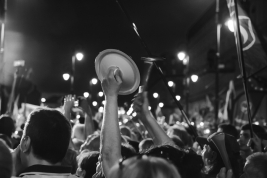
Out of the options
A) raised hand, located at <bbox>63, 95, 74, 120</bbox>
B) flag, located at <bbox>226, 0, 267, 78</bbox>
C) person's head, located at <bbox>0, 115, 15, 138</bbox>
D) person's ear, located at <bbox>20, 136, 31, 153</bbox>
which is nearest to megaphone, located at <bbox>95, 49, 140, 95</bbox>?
person's ear, located at <bbox>20, 136, 31, 153</bbox>

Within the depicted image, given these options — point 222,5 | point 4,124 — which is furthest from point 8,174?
point 222,5

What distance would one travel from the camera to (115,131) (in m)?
3.13

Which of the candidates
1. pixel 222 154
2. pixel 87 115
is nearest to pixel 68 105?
pixel 87 115

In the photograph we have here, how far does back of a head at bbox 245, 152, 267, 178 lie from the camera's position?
373cm

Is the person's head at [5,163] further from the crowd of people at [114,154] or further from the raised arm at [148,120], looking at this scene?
the raised arm at [148,120]

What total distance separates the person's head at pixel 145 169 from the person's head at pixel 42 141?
1.05 metres

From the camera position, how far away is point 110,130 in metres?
3.13

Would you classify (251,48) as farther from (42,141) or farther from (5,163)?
(5,163)

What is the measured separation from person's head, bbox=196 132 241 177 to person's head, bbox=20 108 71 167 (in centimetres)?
169

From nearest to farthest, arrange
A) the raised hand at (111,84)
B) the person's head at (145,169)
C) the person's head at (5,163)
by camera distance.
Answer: the person's head at (145,169) → the person's head at (5,163) → the raised hand at (111,84)

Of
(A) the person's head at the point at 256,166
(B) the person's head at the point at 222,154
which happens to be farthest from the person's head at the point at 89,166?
(A) the person's head at the point at 256,166

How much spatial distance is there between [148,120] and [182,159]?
1320mm

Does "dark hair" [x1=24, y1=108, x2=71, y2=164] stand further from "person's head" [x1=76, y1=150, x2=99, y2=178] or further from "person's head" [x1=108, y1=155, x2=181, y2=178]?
"person's head" [x1=76, y1=150, x2=99, y2=178]

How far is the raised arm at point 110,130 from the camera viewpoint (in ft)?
10.1
